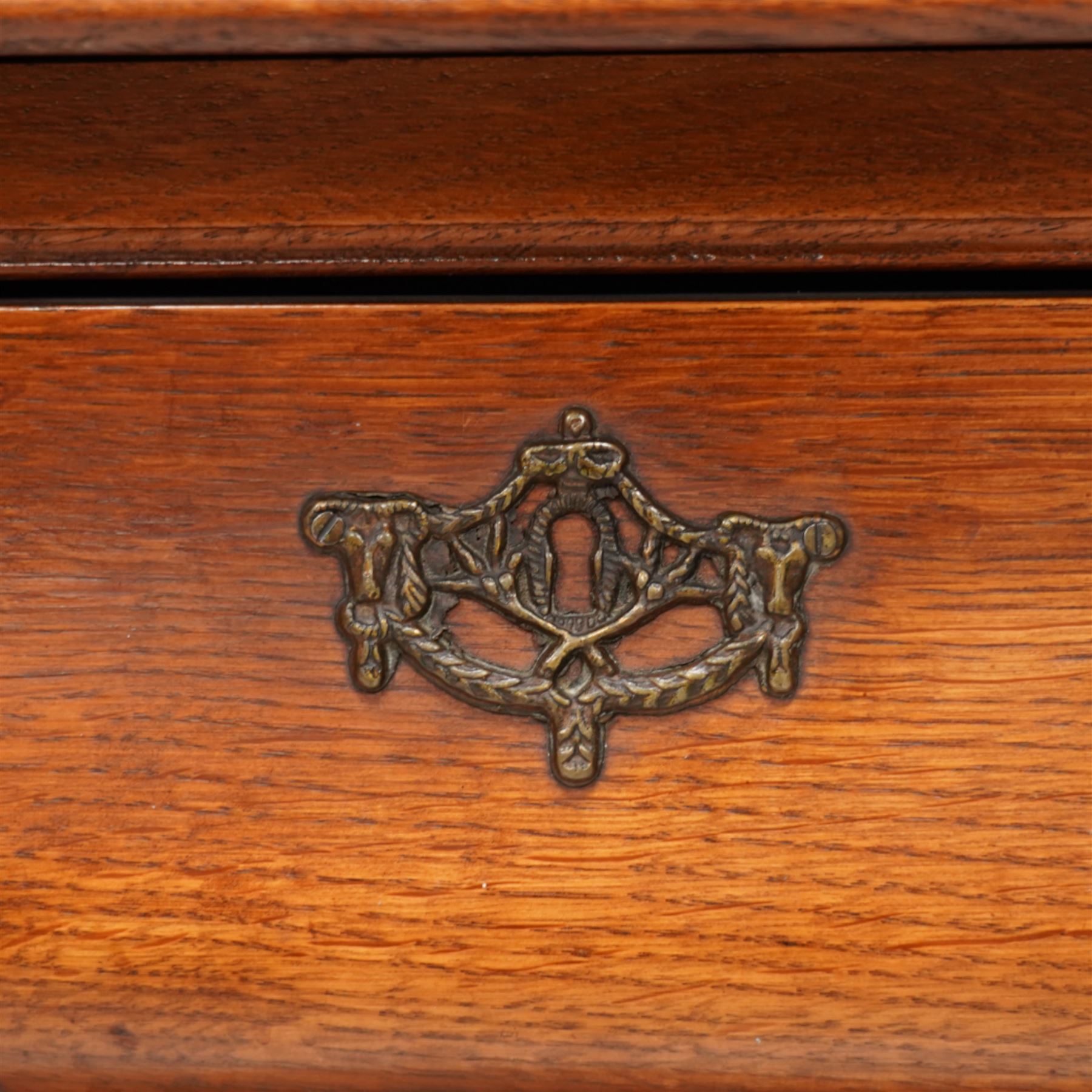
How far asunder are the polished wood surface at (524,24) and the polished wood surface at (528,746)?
0.36ft

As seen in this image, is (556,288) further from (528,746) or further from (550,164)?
(528,746)

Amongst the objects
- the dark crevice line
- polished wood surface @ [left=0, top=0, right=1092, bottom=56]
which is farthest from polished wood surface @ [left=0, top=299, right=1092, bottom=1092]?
polished wood surface @ [left=0, top=0, right=1092, bottom=56]

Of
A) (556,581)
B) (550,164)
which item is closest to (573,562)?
(556,581)

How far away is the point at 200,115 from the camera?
45cm

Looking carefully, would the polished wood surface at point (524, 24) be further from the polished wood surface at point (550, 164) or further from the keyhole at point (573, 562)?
the keyhole at point (573, 562)

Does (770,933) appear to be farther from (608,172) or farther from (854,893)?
(608,172)

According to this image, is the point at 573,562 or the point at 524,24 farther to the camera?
the point at 573,562

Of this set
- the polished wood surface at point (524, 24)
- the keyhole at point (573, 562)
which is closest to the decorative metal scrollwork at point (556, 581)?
the keyhole at point (573, 562)

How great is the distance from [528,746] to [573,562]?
0.07 m

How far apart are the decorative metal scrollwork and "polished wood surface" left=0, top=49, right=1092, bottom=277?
0.08 m

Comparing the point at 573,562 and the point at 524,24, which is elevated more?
the point at 524,24

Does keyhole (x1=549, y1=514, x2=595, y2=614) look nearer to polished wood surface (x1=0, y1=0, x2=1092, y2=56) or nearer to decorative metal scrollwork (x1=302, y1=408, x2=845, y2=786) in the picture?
decorative metal scrollwork (x1=302, y1=408, x2=845, y2=786)

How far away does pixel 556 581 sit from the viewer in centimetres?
50

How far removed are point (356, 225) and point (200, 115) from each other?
0.21 ft
